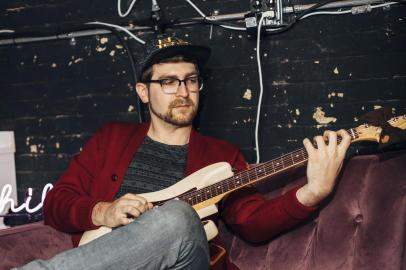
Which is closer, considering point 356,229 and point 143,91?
point 356,229

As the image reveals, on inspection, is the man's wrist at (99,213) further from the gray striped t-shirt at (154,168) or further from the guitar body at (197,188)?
the gray striped t-shirt at (154,168)

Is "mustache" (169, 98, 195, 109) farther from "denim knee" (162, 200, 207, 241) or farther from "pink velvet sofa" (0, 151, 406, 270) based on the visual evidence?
"denim knee" (162, 200, 207, 241)

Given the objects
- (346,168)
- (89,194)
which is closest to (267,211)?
(346,168)

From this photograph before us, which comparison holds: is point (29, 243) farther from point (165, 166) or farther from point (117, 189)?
point (165, 166)

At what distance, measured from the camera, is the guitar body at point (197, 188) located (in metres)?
2.29

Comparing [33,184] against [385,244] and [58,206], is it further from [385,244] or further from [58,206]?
[385,244]

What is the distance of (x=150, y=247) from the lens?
6.14 feet

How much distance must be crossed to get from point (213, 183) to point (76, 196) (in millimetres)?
608

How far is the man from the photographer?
2.12 metres

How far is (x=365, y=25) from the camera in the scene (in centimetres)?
262

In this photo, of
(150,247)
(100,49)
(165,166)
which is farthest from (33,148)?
(150,247)

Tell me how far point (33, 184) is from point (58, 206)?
105 cm

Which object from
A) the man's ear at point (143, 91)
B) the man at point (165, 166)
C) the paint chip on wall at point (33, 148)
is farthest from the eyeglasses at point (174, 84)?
the paint chip on wall at point (33, 148)

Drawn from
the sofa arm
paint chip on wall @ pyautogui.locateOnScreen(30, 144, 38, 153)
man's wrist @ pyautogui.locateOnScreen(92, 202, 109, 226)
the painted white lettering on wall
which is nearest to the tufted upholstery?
man's wrist @ pyautogui.locateOnScreen(92, 202, 109, 226)
